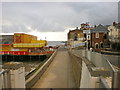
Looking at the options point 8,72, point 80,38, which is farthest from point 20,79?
point 80,38

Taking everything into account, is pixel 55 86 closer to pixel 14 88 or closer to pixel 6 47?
pixel 14 88

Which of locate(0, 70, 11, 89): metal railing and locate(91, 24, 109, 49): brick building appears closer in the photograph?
locate(0, 70, 11, 89): metal railing

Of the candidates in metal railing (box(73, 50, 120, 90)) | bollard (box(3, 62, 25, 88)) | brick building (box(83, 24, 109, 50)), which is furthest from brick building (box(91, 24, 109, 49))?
bollard (box(3, 62, 25, 88))

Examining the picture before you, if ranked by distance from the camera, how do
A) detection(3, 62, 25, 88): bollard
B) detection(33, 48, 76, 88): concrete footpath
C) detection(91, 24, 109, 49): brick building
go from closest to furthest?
detection(3, 62, 25, 88): bollard
detection(33, 48, 76, 88): concrete footpath
detection(91, 24, 109, 49): brick building

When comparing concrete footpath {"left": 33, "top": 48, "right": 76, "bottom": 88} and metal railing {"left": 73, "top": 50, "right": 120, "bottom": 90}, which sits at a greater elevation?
metal railing {"left": 73, "top": 50, "right": 120, "bottom": 90}

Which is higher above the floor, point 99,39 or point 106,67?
point 99,39

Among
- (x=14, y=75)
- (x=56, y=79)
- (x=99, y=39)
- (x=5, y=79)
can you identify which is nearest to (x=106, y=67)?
(x=14, y=75)

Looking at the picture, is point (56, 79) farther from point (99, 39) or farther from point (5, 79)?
point (99, 39)

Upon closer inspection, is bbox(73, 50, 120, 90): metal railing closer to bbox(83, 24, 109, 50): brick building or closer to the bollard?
the bollard

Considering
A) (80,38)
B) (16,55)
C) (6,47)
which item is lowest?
(16,55)

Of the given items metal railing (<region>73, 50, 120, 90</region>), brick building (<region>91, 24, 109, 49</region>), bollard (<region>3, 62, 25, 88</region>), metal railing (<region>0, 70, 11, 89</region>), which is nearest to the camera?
metal railing (<region>73, 50, 120, 90</region>)

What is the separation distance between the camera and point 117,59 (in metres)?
12.9

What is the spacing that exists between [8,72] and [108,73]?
250 centimetres

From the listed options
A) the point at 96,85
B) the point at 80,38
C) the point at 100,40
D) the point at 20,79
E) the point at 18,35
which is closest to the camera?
the point at 96,85
